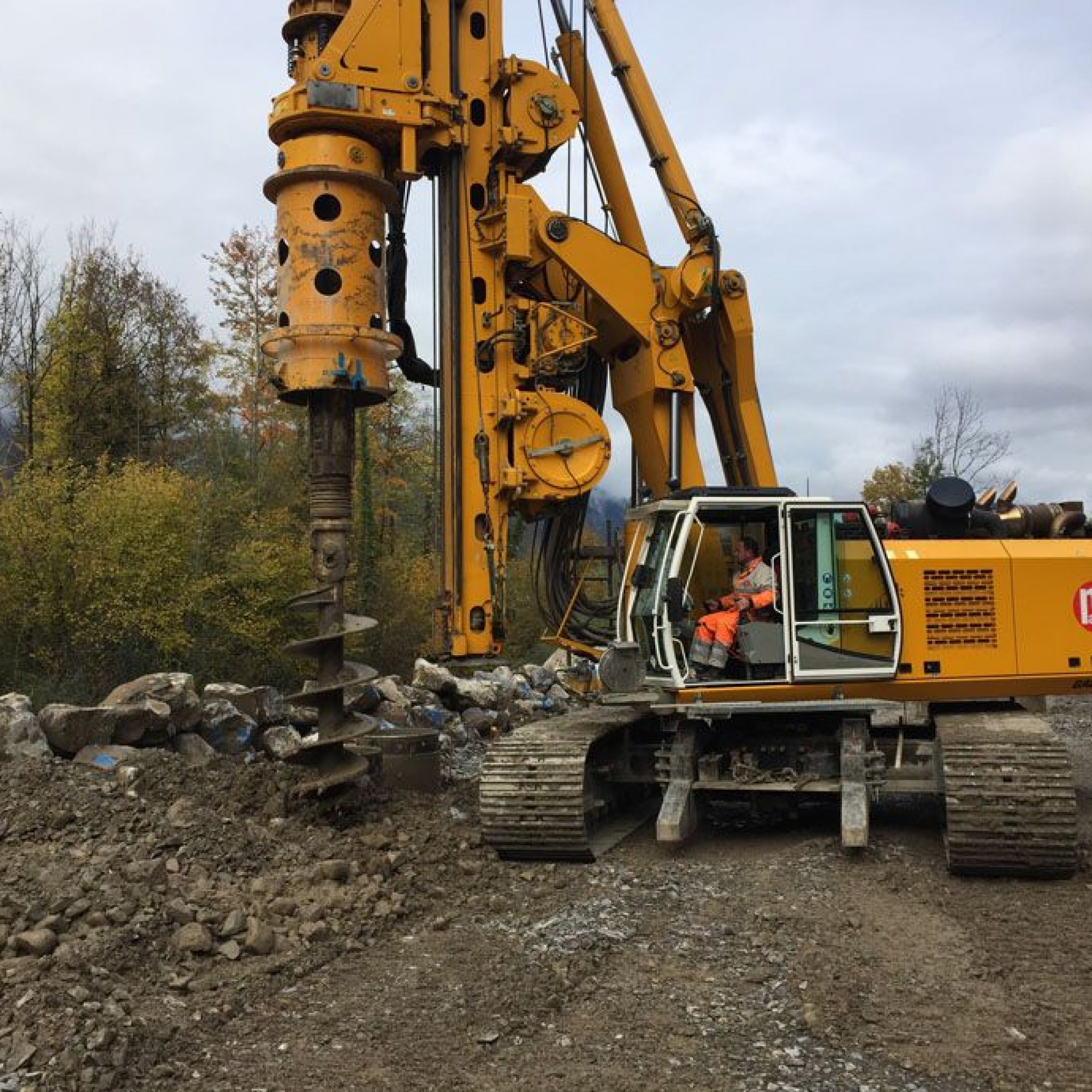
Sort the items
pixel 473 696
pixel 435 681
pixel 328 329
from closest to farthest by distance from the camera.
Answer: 1. pixel 328 329
2. pixel 435 681
3. pixel 473 696

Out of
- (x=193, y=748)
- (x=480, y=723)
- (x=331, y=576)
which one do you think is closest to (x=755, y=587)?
(x=331, y=576)

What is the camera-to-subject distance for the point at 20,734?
919cm

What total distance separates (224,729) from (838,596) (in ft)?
19.3

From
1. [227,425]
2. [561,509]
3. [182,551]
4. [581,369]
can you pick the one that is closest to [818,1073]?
[561,509]

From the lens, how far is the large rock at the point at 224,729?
35.1ft

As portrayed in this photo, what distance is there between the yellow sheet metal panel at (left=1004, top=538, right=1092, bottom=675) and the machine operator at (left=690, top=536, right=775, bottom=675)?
1.77 metres

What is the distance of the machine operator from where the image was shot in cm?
791

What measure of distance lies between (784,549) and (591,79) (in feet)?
14.8

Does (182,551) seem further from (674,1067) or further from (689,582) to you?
(674,1067)

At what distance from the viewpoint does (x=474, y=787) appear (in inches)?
391

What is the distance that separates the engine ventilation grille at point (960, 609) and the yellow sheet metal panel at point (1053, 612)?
0.58ft

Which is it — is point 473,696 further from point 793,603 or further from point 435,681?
point 793,603

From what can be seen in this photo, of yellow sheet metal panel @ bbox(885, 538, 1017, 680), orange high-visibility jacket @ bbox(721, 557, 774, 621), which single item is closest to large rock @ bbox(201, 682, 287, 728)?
orange high-visibility jacket @ bbox(721, 557, 774, 621)

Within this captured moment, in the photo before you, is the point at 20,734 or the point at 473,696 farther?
the point at 473,696
